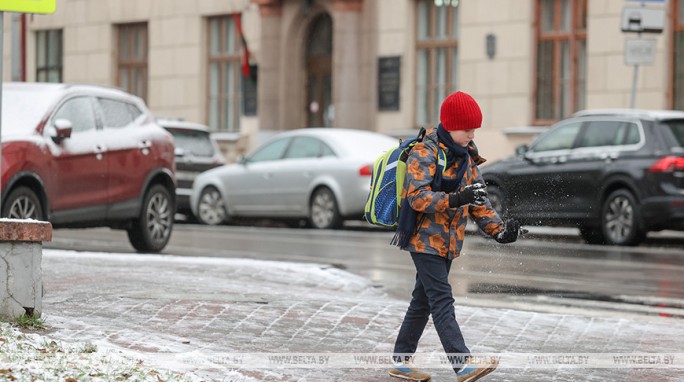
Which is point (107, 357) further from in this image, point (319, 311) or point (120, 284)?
point (120, 284)

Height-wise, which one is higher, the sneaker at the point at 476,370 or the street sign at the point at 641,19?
the street sign at the point at 641,19

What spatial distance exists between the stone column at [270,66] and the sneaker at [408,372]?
24755mm

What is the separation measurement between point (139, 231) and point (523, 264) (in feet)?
13.3

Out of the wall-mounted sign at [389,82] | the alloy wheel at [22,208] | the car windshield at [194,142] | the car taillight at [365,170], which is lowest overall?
the alloy wheel at [22,208]

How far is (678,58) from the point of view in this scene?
25.5 metres

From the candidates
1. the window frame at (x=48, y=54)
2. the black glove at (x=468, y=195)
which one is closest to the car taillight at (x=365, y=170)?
the black glove at (x=468, y=195)

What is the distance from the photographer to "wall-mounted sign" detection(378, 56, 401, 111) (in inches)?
1181

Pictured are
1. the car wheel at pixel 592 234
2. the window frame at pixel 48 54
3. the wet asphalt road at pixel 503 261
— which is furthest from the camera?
the window frame at pixel 48 54

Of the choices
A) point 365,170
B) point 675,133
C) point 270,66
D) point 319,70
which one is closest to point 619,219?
point 675,133

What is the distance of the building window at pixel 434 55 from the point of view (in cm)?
2942

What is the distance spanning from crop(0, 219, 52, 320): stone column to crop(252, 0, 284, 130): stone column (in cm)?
2385

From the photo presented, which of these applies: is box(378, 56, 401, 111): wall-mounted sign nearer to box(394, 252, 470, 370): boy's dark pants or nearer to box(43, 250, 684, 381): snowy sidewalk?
box(43, 250, 684, 381): snowy sidewalk

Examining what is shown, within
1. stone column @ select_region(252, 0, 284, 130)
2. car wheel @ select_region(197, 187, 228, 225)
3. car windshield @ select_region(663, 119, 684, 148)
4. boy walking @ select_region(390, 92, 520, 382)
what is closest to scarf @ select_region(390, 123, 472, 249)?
boy walking @ select_region(390, 92, 520, 382)

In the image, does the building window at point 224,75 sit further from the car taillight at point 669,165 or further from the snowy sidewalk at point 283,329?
the snowy sidewalk at point 283,329
